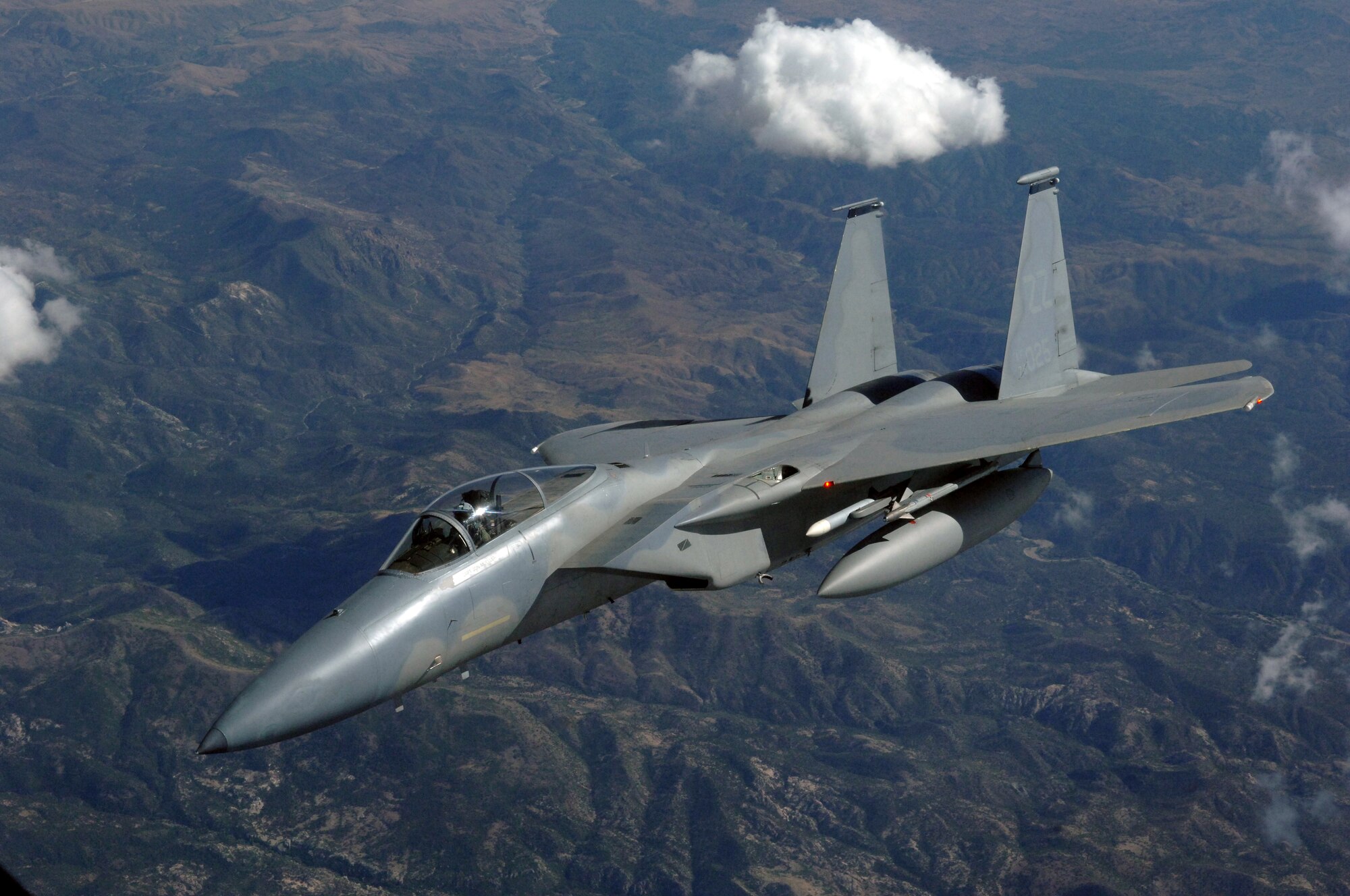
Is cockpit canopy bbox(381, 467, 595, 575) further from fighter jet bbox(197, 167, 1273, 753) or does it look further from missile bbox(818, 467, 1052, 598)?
missile bbox(818, 467, 1052, 598)

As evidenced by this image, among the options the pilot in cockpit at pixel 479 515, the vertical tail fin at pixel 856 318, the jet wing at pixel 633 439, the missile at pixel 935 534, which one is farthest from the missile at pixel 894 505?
the pilot in cockpit at pixel 479 515

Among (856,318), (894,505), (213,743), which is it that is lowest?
(213,743)

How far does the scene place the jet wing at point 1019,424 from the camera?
2634 cm

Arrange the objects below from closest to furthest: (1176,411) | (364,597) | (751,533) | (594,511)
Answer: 1. (364,597)
2. (594,511)
3. (751,533)
4. (1176,411)

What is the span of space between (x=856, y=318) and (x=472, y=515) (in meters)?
17.7

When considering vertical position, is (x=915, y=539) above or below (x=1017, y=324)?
below

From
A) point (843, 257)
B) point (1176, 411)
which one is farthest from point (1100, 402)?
point (843, 257)

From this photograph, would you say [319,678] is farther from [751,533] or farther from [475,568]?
[751,533]

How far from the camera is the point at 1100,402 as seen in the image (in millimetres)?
29844

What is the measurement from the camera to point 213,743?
1728 cm

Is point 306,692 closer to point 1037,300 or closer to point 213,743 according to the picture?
point 213,743

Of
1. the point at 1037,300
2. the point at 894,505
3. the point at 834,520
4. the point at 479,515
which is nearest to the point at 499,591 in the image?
the point at 479,515

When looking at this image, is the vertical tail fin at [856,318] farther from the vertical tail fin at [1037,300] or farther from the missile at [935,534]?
the missile at [935,534]

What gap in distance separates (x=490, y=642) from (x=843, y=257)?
19.3 metres
